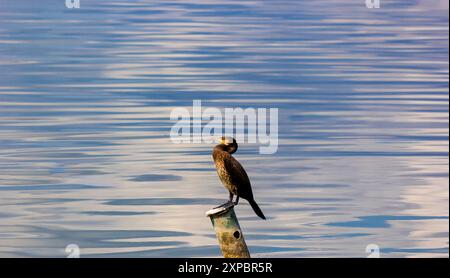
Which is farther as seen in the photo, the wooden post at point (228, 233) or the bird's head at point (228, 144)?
the bird's head at point (228, 144)

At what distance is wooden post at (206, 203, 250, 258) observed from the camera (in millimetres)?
10844

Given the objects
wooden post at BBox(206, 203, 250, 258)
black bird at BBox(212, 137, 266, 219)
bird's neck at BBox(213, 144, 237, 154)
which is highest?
bird's neck at BBox(213, 144, 237, 154)

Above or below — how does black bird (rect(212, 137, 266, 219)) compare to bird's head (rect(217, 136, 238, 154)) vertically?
below

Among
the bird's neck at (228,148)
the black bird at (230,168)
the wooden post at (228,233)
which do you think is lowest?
the wooden post at (228,233)

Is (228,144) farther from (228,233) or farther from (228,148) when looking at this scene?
(228,233)

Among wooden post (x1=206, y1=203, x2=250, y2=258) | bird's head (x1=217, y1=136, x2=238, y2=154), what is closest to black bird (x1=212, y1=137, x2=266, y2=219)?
A: bird's head (x1=217, y1=136, x2=238, y2=154)

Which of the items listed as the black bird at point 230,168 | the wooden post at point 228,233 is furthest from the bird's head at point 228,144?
the wooden post at point 228,233

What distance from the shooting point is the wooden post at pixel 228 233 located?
10844 mm

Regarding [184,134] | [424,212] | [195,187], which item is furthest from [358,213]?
[184,134]

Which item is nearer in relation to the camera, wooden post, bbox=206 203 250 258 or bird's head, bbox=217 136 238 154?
wooden post, bbox=206 203 250 258

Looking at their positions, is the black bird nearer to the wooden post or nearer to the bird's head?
the bird's head

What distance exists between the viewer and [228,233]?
35.7 feet

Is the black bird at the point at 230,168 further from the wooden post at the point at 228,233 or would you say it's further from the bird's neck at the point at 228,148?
the wooden post at the point at 228,233

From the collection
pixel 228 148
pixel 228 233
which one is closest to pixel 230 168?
pixel 228 148
